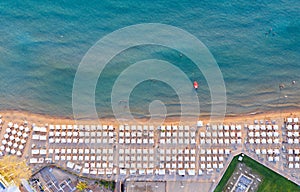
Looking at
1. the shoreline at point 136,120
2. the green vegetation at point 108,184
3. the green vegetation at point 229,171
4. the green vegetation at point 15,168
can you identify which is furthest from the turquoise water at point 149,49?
the green vegetation at point 108,184

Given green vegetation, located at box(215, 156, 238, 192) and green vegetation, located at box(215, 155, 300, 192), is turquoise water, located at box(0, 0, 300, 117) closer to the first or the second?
green vegetation, located at box(215, 156, 238, 192)

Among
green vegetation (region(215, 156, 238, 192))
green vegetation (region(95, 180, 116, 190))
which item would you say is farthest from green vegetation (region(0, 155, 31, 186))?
green vegetation (region(215, 156, 238, 192))

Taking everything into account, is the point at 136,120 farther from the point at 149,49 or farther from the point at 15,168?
the point at 15,168

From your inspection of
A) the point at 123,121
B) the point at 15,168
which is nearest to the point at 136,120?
the point at 123,121

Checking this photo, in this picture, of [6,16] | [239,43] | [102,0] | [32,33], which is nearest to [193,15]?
[239,43]

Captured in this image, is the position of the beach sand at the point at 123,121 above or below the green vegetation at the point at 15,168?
above

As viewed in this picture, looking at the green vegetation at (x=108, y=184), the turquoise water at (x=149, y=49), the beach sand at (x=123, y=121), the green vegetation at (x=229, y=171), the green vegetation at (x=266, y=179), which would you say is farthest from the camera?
the turquoise water at (x=149, y=49)

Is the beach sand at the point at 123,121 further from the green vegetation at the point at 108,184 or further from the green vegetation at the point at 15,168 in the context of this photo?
the green vegetation at the point at 108,184
